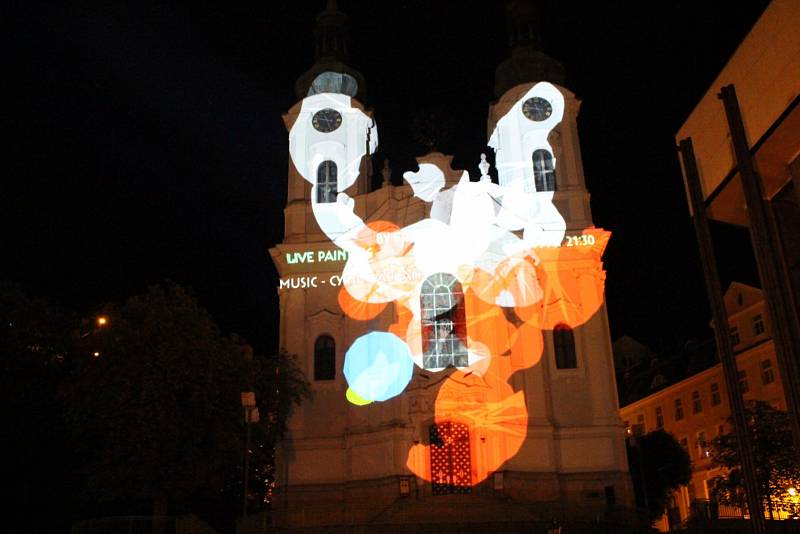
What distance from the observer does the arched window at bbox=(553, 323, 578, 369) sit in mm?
32125

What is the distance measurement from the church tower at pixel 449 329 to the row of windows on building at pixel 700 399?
29.0 ft

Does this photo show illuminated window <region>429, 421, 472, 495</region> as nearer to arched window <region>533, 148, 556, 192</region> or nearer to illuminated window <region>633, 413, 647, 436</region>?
arched window <region>533, 148, 556, 192</region>

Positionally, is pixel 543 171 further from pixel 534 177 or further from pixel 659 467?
pixel 659 467

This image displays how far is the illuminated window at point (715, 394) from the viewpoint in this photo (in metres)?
42.7

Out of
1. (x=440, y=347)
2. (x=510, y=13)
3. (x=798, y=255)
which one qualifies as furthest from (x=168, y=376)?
(x=510, y=13)

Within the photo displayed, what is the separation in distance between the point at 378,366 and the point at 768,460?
45.8 feet

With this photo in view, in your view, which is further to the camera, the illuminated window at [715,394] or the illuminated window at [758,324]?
the illuminated window at [715,394]

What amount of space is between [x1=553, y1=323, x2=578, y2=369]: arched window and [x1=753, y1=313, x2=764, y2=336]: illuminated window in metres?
12.9

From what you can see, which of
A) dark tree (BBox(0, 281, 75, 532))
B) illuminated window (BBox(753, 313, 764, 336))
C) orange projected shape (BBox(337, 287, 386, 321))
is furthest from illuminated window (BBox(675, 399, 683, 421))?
dark tree (BBox(0, 281, 75, 532))

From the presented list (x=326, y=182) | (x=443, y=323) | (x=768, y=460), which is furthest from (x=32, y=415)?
(x=768, y=460)

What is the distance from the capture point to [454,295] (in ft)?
107

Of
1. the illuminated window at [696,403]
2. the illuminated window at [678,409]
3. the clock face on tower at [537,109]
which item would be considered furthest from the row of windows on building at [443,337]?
the illuminated window at [678,409]

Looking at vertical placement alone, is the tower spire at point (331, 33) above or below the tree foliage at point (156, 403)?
above

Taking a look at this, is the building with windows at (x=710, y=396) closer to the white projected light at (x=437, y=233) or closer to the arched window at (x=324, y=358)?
the white projected light at (x=437, y=233)
